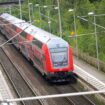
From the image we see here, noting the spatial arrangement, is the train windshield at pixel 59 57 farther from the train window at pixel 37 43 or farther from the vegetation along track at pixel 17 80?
the vegetation along track at pixel 17 80

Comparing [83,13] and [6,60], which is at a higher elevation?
[83,13]

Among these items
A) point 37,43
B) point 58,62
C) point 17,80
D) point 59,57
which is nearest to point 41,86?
point 58,62

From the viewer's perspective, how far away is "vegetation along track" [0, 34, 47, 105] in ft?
99.6

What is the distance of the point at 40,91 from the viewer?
3108cm

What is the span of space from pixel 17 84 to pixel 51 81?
293 centimetres

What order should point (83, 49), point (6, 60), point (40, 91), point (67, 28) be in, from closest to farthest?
point (40, 91) → point (83, 49) → point (6, 60) → point (67, 28)

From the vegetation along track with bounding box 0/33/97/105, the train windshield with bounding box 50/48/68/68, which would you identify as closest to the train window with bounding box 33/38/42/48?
the train windshield with bounding box 50/48/68/68

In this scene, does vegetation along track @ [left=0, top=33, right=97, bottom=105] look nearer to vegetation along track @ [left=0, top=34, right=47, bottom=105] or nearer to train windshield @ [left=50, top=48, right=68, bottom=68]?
vegetation along track @ [left=0, top=34, right=47, bottom=105]

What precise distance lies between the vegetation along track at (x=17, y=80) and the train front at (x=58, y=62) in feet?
7.06

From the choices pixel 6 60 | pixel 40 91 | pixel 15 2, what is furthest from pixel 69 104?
pixel 15 2

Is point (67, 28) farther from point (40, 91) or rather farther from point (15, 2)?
point (15, 2)

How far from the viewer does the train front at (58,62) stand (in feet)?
104

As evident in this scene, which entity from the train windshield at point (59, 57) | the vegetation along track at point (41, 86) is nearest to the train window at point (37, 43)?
the train windshield at point (59, 57)

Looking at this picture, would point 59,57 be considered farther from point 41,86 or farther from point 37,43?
point 37,43
